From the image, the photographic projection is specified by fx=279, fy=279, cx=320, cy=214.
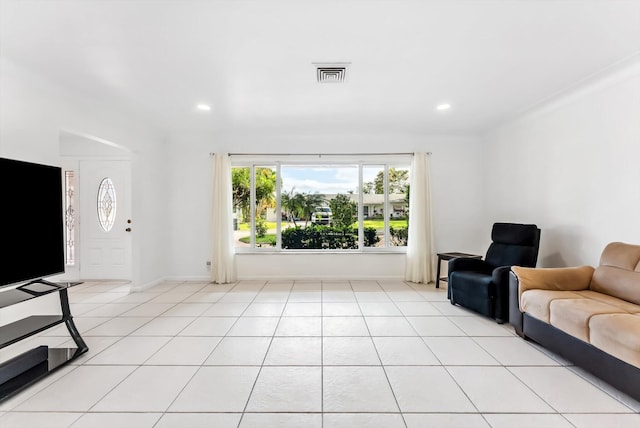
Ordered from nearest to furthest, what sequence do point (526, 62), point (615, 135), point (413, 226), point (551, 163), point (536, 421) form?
1. point (536, 421)
2. point (526, 62)
3. point (615, 135)
4. point (551, 163)
5. point (413, 226)

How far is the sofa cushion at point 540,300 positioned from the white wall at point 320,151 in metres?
2.32

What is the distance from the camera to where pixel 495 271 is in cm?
308

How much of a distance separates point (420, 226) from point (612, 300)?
2.53 metres

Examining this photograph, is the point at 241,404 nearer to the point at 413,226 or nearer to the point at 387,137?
the point at 413,226

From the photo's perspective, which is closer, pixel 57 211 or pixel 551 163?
pixel 57 211

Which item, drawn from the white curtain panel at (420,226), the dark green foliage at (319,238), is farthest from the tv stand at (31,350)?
the white curtain panel at (420,226)

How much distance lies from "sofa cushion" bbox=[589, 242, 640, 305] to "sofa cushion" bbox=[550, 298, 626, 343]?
32 cm

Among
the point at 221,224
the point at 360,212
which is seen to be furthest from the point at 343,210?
the point at 221,224

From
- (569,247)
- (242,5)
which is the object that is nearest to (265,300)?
(242,5)

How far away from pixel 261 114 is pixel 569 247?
4138mm

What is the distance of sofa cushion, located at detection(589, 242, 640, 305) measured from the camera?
233cm

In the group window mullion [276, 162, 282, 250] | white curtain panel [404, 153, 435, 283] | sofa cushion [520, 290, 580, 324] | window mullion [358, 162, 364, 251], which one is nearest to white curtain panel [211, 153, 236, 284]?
window mullion [276, 162, 282, 250]

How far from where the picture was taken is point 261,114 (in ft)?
12.5

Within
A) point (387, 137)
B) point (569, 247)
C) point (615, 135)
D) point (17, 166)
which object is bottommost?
point (569, 247)
